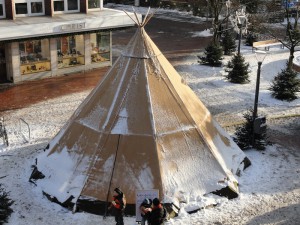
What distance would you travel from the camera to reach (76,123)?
13.7 metres

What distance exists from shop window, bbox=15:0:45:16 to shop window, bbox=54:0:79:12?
98cm

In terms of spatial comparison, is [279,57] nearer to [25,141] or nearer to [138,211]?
[25,141]

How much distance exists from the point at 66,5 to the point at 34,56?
4.25 metres

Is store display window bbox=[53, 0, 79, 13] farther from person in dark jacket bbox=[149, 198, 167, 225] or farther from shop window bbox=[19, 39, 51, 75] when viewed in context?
person in dark jacket bbox=[149, 198, 167, 225]

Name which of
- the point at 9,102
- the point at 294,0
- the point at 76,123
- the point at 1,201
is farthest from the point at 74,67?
the point at 294,0

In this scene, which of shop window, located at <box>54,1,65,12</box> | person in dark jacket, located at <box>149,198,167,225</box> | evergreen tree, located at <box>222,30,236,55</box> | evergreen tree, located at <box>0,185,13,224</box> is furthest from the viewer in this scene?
evergreen tree, located at <box>222,30,236,55</box>

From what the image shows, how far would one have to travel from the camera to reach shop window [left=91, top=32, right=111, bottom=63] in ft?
92.2

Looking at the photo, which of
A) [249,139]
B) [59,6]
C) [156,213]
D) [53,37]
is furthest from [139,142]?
[59,6]

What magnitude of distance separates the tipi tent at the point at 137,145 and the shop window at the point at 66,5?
14888 millimetres

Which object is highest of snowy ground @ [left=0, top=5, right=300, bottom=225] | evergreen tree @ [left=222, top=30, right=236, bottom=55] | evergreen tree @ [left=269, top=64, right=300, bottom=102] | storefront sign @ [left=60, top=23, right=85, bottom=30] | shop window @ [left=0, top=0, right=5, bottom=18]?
shop window @ [left=0, top=0, right=5, bottom=18]

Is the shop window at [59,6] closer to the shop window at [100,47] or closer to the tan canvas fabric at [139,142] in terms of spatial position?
the shop window at [100,47]

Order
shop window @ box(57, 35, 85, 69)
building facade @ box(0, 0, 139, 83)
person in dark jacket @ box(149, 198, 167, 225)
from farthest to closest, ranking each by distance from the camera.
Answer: shop window @ box(57, 35, 85, 69), building facade @ box(0, 0, 139, 83), person in dark jacket @ box(149, 198, 167, 225)

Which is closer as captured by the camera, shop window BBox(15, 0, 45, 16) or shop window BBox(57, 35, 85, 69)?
shop window BBox(15, 0, 45, 16)

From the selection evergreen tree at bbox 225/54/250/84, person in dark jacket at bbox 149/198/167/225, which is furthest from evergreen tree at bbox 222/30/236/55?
person in dark jacket at bbox 149/198/167/225
